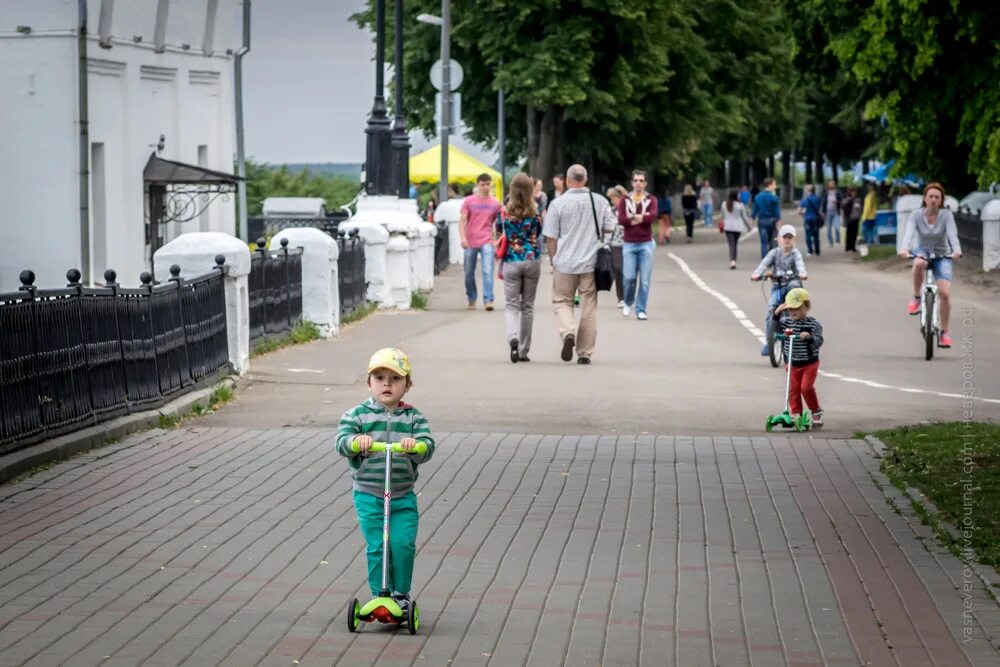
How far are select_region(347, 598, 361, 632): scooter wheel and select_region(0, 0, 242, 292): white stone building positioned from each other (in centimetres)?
2071

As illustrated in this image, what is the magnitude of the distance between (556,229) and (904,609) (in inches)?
418

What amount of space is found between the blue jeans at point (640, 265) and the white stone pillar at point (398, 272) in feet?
12.2

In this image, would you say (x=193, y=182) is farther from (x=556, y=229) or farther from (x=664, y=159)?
(x=664, y=159)

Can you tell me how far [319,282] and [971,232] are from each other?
18617 millimetres

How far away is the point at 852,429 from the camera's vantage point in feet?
42.0

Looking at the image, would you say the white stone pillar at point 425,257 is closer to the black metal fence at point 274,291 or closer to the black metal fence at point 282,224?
the black metal fence at point 282,224

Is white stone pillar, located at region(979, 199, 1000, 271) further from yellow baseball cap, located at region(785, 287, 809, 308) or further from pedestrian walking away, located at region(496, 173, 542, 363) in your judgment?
yellow baseball cap, located at region(785, 287, 809, 308)

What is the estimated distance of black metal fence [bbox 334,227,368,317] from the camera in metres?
23.3

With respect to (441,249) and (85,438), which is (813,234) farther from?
(85,438)

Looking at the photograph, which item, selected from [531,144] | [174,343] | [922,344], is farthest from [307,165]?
[174,343]

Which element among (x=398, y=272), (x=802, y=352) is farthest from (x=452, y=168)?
(x=802, y=352)

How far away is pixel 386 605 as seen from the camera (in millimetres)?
6629

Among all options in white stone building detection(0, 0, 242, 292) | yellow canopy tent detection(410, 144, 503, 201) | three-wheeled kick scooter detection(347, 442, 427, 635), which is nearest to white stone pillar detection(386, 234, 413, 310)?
white stone building detection(0, 0, 242, 292)

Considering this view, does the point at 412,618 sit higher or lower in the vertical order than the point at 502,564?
higher
